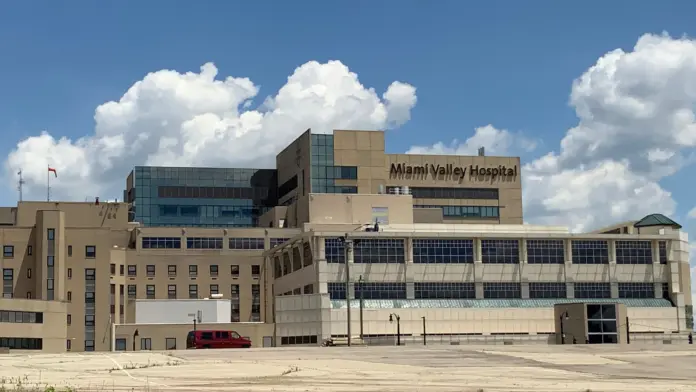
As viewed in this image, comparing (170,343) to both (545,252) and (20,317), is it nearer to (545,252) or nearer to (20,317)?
(20,317)

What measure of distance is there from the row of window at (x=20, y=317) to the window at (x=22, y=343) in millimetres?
1944

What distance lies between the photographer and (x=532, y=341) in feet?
377

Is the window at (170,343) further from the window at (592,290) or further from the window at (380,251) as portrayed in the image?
the window at (592,290)

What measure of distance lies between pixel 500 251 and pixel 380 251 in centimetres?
1430

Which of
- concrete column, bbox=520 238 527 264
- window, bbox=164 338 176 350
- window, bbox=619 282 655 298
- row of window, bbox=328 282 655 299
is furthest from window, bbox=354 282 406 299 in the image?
window, bbox=619 282 655 298

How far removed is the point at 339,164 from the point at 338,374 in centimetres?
12071

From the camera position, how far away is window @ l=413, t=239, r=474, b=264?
118 meters

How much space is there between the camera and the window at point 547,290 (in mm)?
120562

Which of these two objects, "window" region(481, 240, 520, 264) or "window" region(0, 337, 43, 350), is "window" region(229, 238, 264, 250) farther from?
"window" region(481, 240, 520, 264)

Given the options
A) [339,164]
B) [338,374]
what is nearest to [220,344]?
[338,374]

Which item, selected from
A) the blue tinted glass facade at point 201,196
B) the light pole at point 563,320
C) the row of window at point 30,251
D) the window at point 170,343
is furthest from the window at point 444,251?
the blue tinted glass facade at point 201,196

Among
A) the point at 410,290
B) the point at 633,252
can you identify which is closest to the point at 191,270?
the point at 410,290

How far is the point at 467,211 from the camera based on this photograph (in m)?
176

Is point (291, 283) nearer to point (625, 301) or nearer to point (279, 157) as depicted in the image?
point (625, 301)
